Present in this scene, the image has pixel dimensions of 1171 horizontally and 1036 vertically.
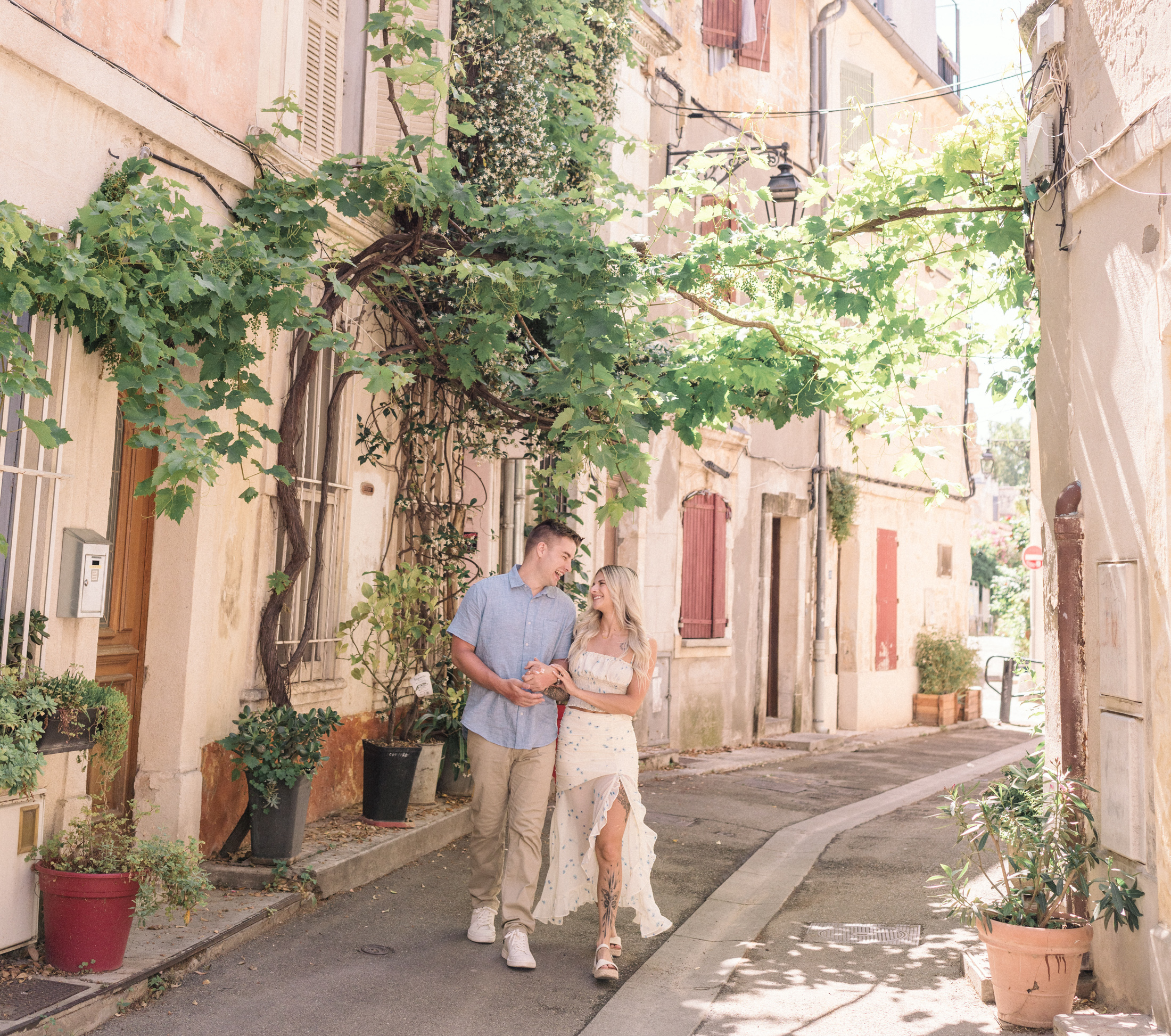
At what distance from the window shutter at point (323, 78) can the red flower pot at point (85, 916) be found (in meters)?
4.46

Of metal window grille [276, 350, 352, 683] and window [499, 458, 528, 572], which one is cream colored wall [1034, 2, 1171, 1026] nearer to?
metal window grille [276, 350, 352, 683]

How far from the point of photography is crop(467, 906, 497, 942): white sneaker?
206 inches

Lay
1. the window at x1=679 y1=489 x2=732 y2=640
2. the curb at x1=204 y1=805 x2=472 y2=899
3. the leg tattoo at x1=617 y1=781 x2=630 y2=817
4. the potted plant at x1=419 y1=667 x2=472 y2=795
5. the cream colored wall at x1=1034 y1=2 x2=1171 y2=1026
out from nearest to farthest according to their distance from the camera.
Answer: the cream colored wall at x1=1034 y1=2 x2=1171 y2=1026, the leg tattoo at x1=617 y1=781 x2=630 y2=817, the curb at x1=204 y1=805 x2=472 y2=899, the potted plant at x1=419 y1=667 x2=472 y2=795, the window at x1=679 y1=489 x2=732 y2=640

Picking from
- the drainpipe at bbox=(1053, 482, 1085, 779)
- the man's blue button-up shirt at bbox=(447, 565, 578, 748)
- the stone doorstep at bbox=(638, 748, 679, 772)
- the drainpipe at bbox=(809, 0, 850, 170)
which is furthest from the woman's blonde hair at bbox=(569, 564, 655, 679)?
the drainpipe at bbox=(809, 0, 850, 170)

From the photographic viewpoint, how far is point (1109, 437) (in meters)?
4.65

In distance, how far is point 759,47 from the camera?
14.1 meters

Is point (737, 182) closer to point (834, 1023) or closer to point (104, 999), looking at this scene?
point (834, 1023)

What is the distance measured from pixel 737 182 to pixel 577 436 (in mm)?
2152

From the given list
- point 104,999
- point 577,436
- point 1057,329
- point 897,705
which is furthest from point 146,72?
point 897,705

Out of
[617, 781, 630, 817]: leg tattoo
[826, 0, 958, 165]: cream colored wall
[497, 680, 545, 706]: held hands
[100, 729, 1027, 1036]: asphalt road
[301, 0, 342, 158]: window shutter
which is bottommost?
[100, 729, 1027, 1036]: asphalt road

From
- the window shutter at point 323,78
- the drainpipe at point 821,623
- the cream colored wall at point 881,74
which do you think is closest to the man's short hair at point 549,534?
the window shutter at point 323,78

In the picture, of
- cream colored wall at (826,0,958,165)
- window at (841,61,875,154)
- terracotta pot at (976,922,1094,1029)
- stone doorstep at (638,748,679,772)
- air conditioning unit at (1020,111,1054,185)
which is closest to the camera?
terracotta pot at (976,922,1094,1029)

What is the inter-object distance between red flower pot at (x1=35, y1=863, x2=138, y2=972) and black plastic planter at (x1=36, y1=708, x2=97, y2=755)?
1.51 feet

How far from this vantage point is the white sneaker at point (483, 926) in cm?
524
